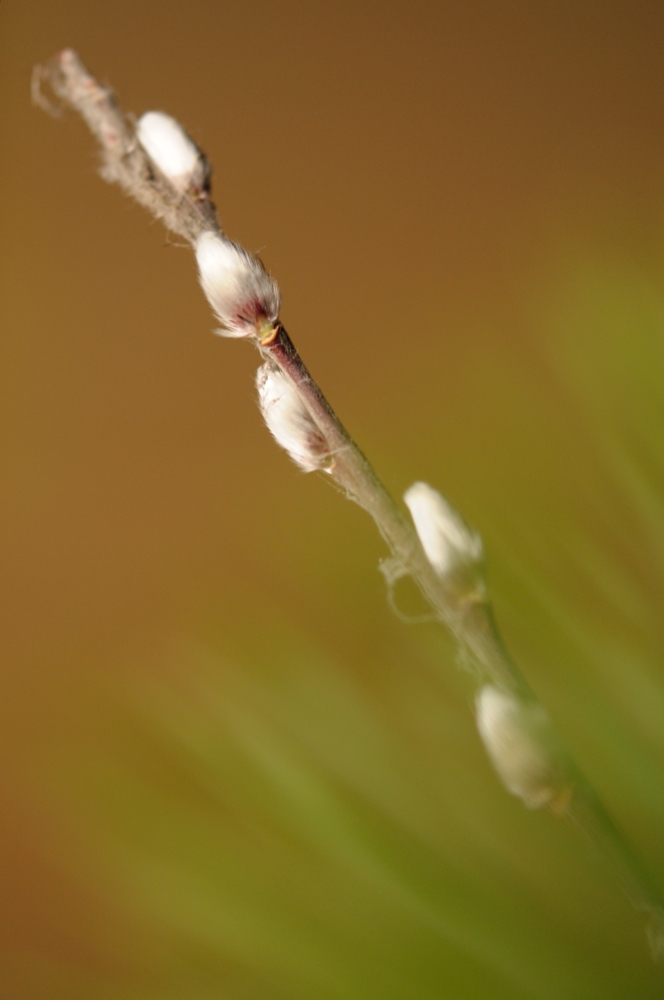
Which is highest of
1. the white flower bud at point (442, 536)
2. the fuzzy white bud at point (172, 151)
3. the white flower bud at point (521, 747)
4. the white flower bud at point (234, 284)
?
the fuzzy white bud at point (172, 151)

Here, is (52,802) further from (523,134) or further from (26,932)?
(523,134)

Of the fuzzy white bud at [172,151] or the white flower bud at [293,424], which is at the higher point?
the fuzzy white bud at [172,151]

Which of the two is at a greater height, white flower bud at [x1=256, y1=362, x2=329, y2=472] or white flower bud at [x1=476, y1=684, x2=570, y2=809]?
white flower bud at [x1=256, y1=362, x2=329, y2=472]

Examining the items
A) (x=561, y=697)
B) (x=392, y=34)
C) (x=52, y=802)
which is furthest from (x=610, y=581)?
(x=392, y=34)
